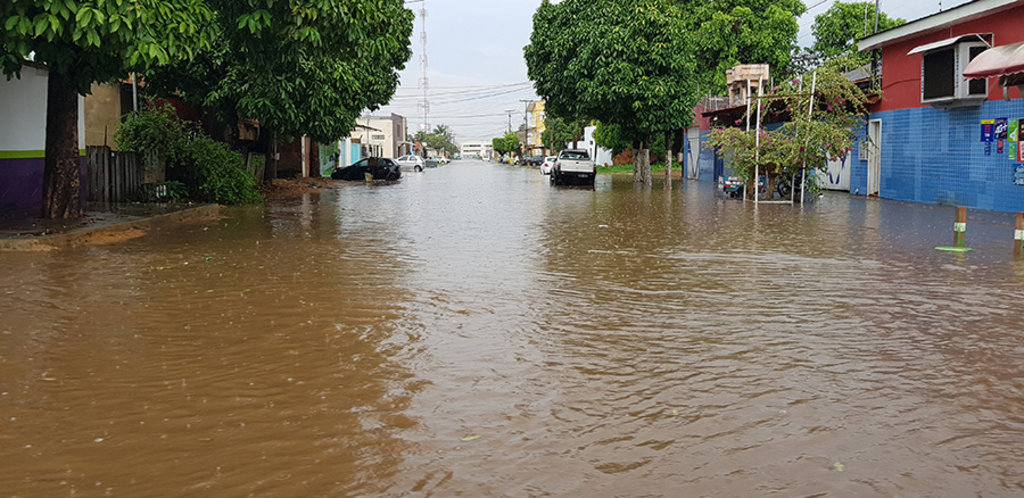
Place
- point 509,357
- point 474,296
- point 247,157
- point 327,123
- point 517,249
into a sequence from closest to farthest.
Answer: point 509,357
point 474,296
point 517,249
point 327,123
point 247,157

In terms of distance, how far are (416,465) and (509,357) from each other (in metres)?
2.23

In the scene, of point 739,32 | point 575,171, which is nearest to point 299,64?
point 575,171

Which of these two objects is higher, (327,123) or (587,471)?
(327,123)

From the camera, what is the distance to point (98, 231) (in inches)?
560

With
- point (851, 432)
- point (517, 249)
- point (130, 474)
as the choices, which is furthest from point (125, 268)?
point (851, 432)

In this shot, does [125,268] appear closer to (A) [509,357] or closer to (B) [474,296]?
(B) [474,296]

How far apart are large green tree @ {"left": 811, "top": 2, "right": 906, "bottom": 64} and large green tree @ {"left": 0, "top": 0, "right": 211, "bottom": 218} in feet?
172

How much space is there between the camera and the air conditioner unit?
22094 millimetres

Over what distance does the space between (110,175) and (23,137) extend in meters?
2.23

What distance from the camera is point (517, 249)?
1333cm

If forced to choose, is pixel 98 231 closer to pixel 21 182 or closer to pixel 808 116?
pixel 21 182

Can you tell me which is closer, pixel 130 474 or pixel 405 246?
pixel 130 474

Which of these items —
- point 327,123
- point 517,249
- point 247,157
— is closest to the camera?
point 517,249

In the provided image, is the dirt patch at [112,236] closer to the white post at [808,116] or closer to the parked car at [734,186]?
the white post at [808,116]
